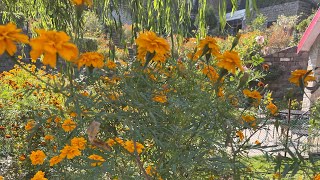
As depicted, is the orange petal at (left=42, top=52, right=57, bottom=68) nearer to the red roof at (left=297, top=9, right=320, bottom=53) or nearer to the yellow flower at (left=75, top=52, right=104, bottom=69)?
the yellow flower at (left=75, top=52, right=104, bottom=69)

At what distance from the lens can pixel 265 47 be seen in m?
10.8

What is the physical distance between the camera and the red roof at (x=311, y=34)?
5.38 metres

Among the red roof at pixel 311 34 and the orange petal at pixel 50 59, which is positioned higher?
the orange petal at pixel 50 59

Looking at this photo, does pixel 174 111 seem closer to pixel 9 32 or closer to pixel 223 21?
pixel 223 21

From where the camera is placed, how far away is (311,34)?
5555 millimetres

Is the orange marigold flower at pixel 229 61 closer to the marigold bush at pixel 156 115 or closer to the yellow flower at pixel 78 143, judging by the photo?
the marigold bush at pixel 156 115

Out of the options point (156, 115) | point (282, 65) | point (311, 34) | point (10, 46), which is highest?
point (10, 46)

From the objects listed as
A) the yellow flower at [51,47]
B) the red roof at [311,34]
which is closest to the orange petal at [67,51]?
the yellow flower at [51,47]

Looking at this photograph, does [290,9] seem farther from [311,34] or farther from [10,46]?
[10,46]

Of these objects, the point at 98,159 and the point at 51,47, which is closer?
the point at 51,47

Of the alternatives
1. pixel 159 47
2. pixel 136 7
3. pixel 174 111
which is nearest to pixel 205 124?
pixel 174 111

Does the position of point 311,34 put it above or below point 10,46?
below

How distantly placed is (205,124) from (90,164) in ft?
1.53

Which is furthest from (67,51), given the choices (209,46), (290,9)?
(290,9)
